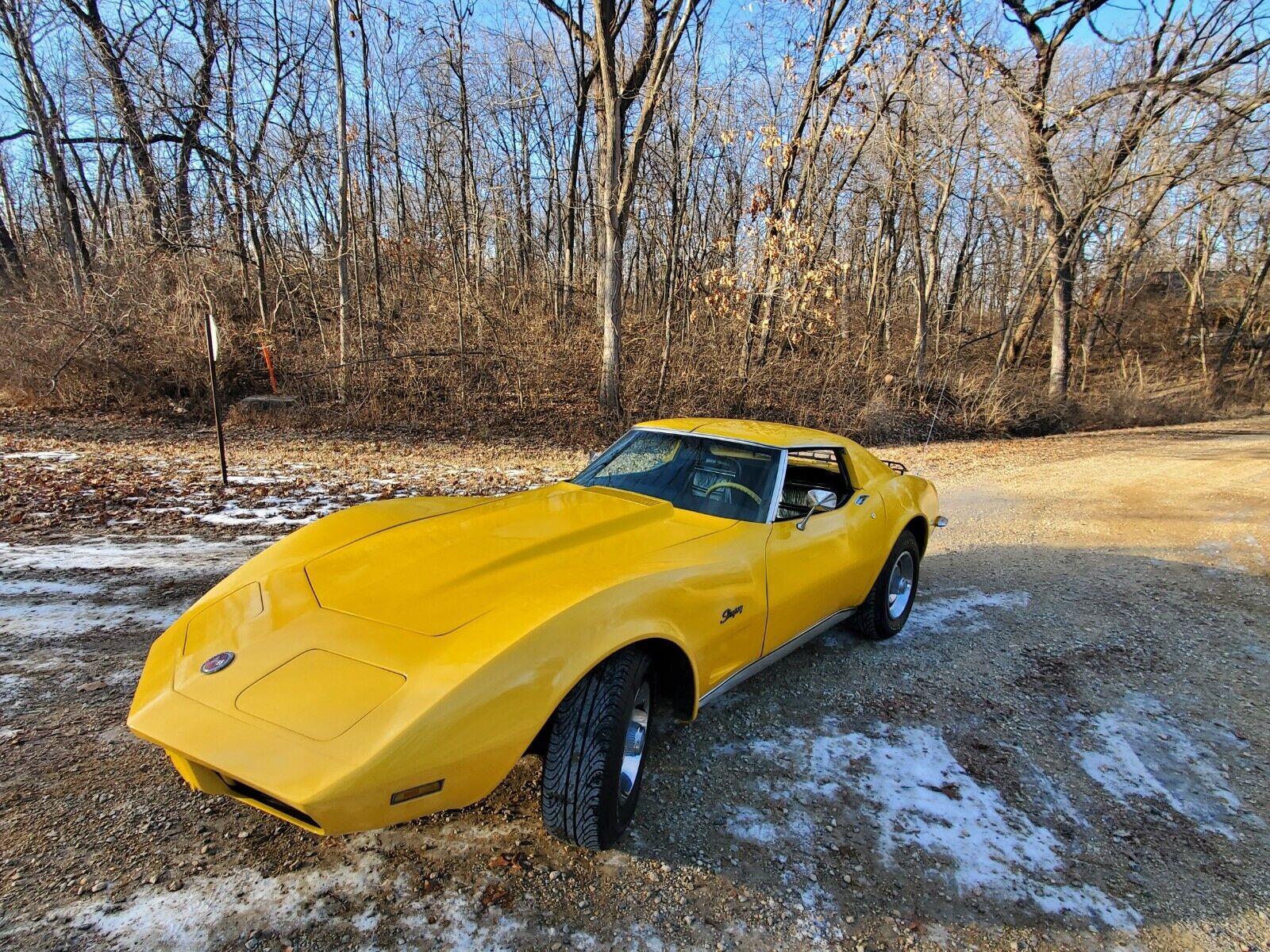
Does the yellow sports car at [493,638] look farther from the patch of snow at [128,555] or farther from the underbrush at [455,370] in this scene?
the underbrush at [455,370]

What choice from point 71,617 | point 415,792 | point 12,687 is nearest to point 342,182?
point 71,617

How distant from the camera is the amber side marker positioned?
1686mm

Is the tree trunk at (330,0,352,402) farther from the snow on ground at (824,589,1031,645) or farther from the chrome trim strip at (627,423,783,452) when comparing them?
the snow on ground at (824,589,1031,645)

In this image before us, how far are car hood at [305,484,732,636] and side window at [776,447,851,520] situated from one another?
1029 mm

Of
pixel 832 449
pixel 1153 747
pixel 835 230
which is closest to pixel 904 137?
pixel 835 230

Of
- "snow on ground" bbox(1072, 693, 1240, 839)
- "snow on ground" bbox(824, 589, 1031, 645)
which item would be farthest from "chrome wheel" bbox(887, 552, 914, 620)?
"snow on ground" bbox(1072, 693, 1240, 839)

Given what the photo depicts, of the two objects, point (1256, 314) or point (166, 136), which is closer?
point (166, 136)

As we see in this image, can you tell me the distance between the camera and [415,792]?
172cm

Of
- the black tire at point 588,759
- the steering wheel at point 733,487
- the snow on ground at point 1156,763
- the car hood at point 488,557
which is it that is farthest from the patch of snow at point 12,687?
the snow on ground at point 1156,763

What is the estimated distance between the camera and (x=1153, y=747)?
9.93 feet

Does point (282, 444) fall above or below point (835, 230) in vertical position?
below

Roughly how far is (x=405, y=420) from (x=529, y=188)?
10.6 m

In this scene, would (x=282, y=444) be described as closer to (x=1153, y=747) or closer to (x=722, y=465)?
(x=722, y=465)

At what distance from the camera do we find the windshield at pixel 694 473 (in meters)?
3.22
